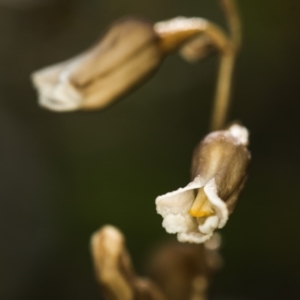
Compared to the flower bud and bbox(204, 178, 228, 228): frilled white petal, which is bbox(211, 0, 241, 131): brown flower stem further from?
bbox(204, 178, 228, 228): frilled white petal

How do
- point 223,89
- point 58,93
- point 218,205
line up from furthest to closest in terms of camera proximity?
point 223,89
point 58,93
point 218,205

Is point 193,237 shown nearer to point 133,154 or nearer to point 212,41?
point 212,41

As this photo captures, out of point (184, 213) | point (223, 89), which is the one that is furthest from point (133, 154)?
point (184, 213)

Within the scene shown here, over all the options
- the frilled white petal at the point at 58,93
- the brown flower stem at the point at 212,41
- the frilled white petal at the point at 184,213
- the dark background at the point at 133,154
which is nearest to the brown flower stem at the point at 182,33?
the brown flower stem at the point at 212,41

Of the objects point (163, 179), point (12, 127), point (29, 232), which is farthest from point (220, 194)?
point (12, 127)

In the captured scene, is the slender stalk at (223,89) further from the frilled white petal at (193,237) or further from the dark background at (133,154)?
the dark background at (133,154)

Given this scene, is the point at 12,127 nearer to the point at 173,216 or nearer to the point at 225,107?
the point at 225,107

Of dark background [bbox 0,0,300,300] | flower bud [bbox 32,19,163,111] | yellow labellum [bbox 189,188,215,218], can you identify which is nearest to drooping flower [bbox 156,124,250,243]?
yellow labellum [bbox 189,188,215,218]
